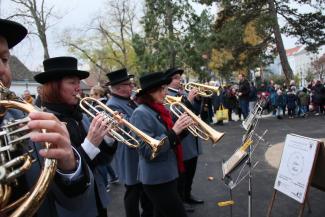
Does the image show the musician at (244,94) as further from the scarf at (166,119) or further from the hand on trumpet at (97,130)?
the hand on trumpet at (97,130)

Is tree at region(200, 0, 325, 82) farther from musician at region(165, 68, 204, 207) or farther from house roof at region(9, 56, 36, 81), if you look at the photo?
house roof at region(9, 56, 36, 81)

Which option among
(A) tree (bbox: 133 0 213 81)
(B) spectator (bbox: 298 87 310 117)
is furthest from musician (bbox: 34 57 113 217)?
(A) tree (bbox: 133 0 213 81)

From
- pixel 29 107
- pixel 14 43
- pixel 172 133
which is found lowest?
pixel 172 133

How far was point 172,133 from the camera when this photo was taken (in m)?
3.92

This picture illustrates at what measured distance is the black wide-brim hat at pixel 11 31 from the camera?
1.72 m

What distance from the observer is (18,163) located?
116 centimetres

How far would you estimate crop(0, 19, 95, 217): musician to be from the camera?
138 centimetres

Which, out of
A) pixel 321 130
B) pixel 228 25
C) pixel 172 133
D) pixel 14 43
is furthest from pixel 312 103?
pixel 14 43

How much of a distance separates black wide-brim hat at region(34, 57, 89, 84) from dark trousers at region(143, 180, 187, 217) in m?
1.55

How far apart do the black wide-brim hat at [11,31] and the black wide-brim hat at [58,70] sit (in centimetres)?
106

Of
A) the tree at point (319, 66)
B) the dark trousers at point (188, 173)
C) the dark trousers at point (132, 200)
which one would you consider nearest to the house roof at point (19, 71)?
the dark trousers at point (188, 173)

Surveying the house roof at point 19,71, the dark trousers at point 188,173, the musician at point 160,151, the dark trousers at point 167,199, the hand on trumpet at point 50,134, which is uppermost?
the house roof at point 19,71

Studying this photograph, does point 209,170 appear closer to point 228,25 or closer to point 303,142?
point 303,142

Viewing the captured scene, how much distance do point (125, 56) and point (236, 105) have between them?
30.7 m
